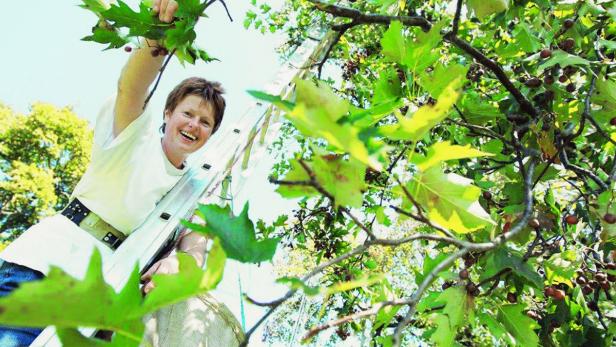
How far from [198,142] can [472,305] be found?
1.26m

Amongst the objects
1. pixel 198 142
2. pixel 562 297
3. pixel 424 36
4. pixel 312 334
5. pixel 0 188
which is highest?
pixel 0 188

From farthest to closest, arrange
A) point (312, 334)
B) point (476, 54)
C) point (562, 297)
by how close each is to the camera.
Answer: point (562, 297)
point (476, 54)
point (312, 334)

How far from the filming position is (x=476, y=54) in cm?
122

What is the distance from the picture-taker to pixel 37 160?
53.0 ft

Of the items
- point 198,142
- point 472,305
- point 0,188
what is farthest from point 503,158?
point 0,188

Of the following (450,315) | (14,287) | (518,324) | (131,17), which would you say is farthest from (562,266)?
(14,287)

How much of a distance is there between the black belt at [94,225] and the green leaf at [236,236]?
1200 mm

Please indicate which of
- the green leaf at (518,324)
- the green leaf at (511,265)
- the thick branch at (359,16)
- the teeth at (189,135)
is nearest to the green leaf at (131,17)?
the thick branch at (359,16)

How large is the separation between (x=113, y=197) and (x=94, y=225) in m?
0.11

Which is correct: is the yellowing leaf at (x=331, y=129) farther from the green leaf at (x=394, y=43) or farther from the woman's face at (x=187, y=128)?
the woman's face at (x=187, y=128)

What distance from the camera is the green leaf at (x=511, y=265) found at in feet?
3.84

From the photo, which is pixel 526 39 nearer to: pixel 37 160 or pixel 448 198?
pixel 448 198

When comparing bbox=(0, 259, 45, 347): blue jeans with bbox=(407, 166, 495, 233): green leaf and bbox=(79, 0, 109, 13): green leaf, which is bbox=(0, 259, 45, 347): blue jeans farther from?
bbox=(407, 166, 495, 233): green leaf

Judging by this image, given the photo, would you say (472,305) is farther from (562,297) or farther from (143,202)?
(143,202)
